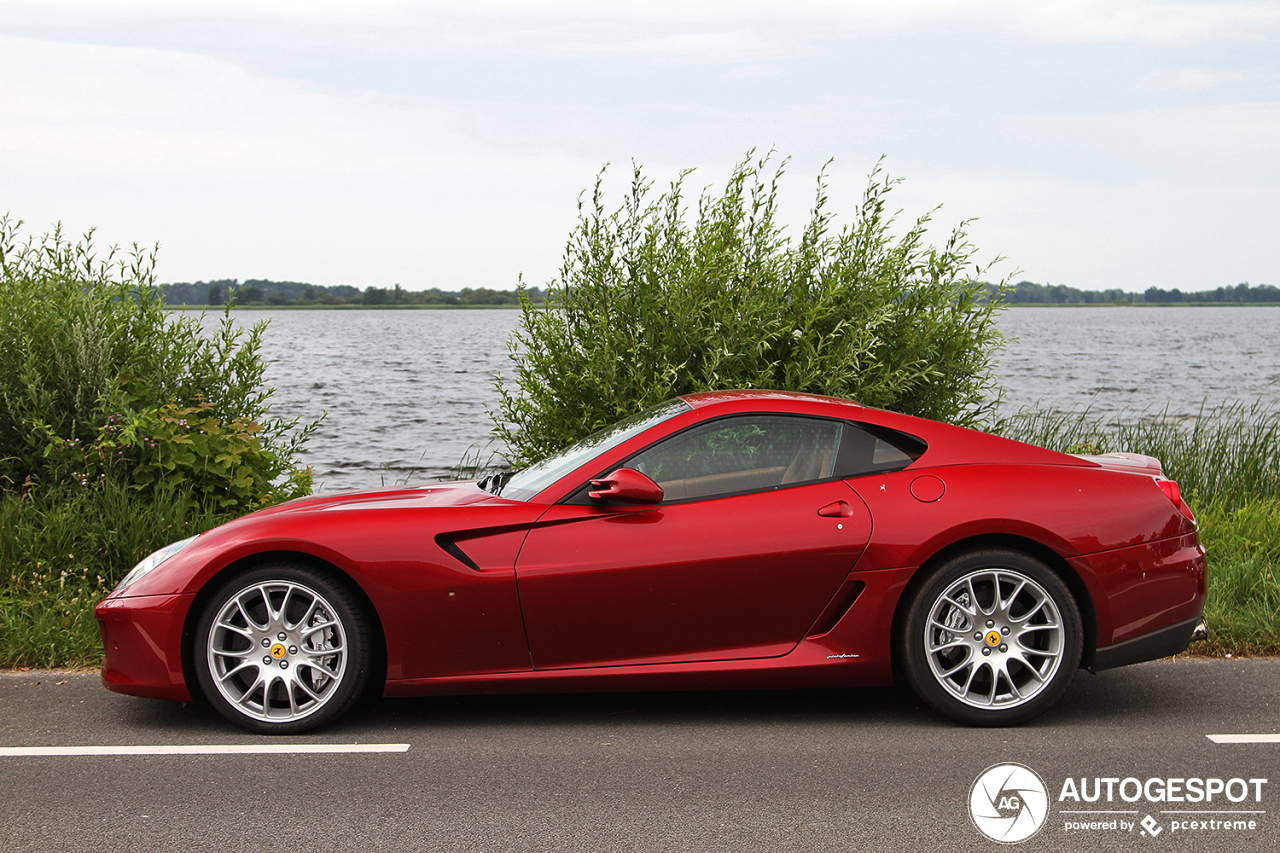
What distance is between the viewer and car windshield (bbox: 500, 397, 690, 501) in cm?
466

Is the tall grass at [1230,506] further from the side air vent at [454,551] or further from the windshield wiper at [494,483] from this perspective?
the side air vent at [454,551]

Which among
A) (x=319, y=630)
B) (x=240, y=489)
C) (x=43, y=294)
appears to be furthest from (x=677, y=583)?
(x=43, y=294)

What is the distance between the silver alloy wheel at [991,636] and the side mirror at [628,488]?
1.23m

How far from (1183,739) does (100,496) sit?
6.29 meters

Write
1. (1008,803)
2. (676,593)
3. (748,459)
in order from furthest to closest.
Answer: (748,459)
(676,593)
(1008,803)

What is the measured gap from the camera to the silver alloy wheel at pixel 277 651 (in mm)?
4363

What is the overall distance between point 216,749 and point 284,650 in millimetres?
439

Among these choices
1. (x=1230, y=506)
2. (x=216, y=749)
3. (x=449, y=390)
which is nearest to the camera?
(x=216, y=749)

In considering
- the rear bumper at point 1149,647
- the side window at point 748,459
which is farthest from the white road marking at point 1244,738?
the side window at point 748,459

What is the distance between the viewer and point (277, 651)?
4.37 meters

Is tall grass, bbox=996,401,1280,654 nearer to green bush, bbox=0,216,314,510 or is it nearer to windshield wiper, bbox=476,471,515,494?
windshield wiper, bbox=476,471,515,494

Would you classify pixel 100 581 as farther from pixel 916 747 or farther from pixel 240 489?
pixel 916 747

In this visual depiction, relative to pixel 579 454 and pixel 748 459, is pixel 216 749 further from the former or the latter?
pixel 748 459

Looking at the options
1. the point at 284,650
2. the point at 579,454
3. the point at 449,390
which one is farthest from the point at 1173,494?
the point at 449,390
